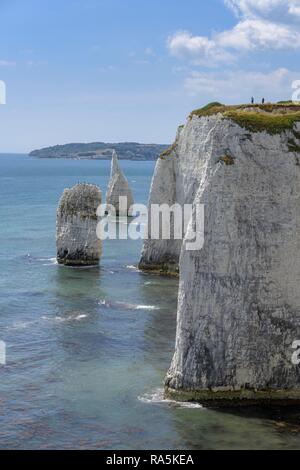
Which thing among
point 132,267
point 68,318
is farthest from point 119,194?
point 68,318

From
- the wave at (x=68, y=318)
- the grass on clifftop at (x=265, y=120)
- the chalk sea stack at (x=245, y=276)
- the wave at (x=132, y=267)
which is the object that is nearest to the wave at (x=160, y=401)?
the chalk sea stack at (x=245, y=276)

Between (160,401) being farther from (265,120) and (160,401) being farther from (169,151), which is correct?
(169,151)

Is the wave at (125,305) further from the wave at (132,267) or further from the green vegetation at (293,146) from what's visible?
the green vegetation at (293,146)

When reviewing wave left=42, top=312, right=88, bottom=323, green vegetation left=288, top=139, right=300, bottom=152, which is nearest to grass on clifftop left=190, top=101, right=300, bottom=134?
green vegetation left=288, top=139, right=300, bottom=152

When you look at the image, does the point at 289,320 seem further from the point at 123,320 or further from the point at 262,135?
the point at 123,320

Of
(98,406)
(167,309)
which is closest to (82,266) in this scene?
(167,309)
